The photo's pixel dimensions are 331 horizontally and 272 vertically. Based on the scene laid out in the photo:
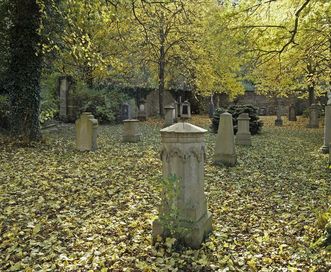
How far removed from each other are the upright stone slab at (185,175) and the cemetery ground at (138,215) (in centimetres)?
18

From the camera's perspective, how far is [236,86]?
24.3m

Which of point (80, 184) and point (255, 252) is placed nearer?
point (255, 252)

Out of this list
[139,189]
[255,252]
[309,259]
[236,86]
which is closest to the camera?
[309,259]

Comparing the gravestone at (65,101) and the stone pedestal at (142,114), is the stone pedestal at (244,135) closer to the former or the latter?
the stone pedestal at (142,114)

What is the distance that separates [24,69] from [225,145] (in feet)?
22.1

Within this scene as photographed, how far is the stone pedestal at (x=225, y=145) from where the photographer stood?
8.99m

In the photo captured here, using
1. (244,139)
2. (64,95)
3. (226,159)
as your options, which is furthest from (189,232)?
(64,95)

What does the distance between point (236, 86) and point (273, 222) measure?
66.2 ft

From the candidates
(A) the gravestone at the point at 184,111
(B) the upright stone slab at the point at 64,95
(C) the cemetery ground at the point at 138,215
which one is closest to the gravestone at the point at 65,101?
(B) the upright stone slab at the point at 64,95

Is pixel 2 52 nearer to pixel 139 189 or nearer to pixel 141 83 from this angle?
pixel 139 189

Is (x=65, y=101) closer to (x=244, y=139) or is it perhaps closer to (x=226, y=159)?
(x=244, y=139)

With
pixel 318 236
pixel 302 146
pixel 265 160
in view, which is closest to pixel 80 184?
pixel 318 236

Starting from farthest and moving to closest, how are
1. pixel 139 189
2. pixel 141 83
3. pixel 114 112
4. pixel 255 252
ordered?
pixel 141 83, pixel 114 112, pixel 139 189, pixel 255 252

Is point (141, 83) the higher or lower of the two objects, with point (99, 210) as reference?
higher
